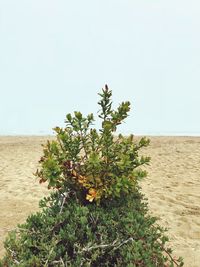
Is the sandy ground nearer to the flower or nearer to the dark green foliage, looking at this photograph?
the dark green foliage

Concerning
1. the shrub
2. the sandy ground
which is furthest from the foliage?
the sandy ground

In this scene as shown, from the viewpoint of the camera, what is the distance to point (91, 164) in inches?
122

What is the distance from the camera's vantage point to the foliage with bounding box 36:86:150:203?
3072 millimetres

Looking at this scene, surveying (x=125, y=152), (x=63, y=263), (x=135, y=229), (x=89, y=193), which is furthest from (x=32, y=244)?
(x=125, y=152)

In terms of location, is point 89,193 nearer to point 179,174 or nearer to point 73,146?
point 73,146

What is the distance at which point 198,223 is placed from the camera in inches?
259

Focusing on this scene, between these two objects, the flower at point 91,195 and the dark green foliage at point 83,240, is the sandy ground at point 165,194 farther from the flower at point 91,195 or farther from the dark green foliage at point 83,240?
the flower at point 91,195

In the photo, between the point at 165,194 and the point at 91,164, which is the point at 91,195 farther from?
the point at 165,194

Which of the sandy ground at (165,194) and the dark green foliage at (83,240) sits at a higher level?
the dark green foliage at (83,240)

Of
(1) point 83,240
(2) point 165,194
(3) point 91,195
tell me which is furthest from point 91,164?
(2) point 165,194

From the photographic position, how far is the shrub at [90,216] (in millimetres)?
2701

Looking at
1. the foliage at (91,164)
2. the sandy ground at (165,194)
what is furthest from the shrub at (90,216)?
the sandy ground at (165,194)

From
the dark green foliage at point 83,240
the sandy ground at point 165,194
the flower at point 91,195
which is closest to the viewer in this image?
the dark green foliage at point 83,240

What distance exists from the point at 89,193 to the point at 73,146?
18.8 inches
